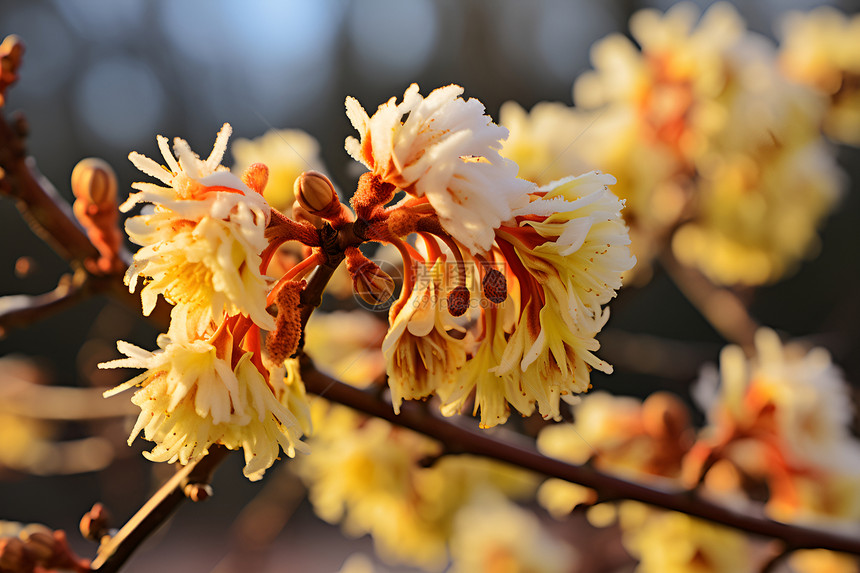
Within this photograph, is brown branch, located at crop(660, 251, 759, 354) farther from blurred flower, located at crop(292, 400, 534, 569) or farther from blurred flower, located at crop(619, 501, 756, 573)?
blurred flower, located at crop(292, 400, 534, 569)

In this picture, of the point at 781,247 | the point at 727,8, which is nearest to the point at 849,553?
the point at 781,247

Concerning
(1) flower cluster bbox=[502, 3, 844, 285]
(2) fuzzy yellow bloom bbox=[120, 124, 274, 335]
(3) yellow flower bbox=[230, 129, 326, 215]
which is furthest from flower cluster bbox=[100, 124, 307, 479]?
(1) flower cluster bbox=[502, 3, 844, 285]

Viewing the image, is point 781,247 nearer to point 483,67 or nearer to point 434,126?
point 434,126

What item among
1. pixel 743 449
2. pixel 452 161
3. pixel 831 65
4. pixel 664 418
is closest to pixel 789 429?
pixel 743 449

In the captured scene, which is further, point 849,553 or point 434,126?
point 849,553

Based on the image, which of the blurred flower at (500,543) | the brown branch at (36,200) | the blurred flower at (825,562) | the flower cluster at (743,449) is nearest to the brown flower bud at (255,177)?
the brown branch at (36,200)

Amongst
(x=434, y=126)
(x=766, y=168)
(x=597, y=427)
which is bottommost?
(x=597, y=427)

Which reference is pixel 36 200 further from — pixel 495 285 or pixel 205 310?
pixel 495 285

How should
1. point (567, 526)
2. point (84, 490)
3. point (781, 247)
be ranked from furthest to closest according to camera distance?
1. point (84, 490)
2. point (567, 526)
3. point (781, 247)
